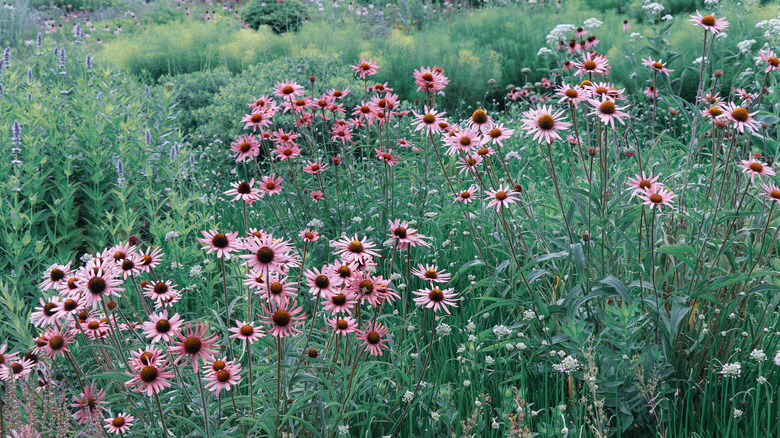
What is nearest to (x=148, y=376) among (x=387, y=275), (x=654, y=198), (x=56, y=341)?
(x=56, y=341)

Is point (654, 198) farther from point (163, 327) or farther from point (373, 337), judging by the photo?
point (163, 327)

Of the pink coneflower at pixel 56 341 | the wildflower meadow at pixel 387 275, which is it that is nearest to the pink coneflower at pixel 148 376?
the wildflower meadow at pixel 387 275

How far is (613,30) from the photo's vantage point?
24.0 ft

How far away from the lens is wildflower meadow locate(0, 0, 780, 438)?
65.4 inches

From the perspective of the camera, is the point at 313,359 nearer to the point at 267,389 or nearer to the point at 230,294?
the point at 267,389

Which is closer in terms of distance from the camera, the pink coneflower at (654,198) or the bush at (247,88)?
the pink coneflower at (654,198)

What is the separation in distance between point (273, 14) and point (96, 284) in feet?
32.8

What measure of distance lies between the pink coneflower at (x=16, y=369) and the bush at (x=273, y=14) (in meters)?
9.70

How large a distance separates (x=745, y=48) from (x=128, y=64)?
6.70 meters

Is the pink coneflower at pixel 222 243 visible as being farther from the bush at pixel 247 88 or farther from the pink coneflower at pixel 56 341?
the bush at pixel 247 88

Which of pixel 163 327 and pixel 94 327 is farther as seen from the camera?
pixel 94 327

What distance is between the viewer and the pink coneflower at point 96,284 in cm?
155

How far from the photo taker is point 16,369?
65.9 inches

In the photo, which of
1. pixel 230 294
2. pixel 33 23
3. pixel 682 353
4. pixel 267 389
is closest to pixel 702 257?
pixel 682 353
